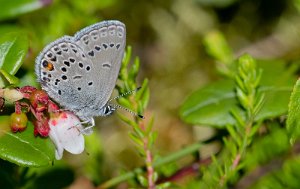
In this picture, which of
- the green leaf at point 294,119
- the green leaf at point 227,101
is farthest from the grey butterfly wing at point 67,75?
the green leaf at point 294,119

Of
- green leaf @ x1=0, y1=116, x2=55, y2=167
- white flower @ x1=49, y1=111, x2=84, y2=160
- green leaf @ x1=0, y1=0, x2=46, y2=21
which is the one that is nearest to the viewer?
green leaf @ x1=0, y1=116, x2=55, y2=167

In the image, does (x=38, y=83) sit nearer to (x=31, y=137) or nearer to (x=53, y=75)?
(x=53, y=75)

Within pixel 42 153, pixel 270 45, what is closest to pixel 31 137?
pixel 42 153

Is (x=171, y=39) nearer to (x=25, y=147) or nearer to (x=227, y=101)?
(x=227, y=101)

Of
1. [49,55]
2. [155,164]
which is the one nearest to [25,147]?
[49,55]

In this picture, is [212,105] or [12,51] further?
[212,105]

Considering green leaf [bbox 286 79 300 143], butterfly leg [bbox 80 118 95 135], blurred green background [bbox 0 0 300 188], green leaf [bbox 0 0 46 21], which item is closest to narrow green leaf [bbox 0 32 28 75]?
butterfly leg [bbox 80 118 95 135]

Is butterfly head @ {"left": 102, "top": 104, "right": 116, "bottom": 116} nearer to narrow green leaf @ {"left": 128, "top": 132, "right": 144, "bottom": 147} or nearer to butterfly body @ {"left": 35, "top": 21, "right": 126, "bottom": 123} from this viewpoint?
butterfly body @ {"left": 35, "top": 21, "right": 126, "bottom": 123}
